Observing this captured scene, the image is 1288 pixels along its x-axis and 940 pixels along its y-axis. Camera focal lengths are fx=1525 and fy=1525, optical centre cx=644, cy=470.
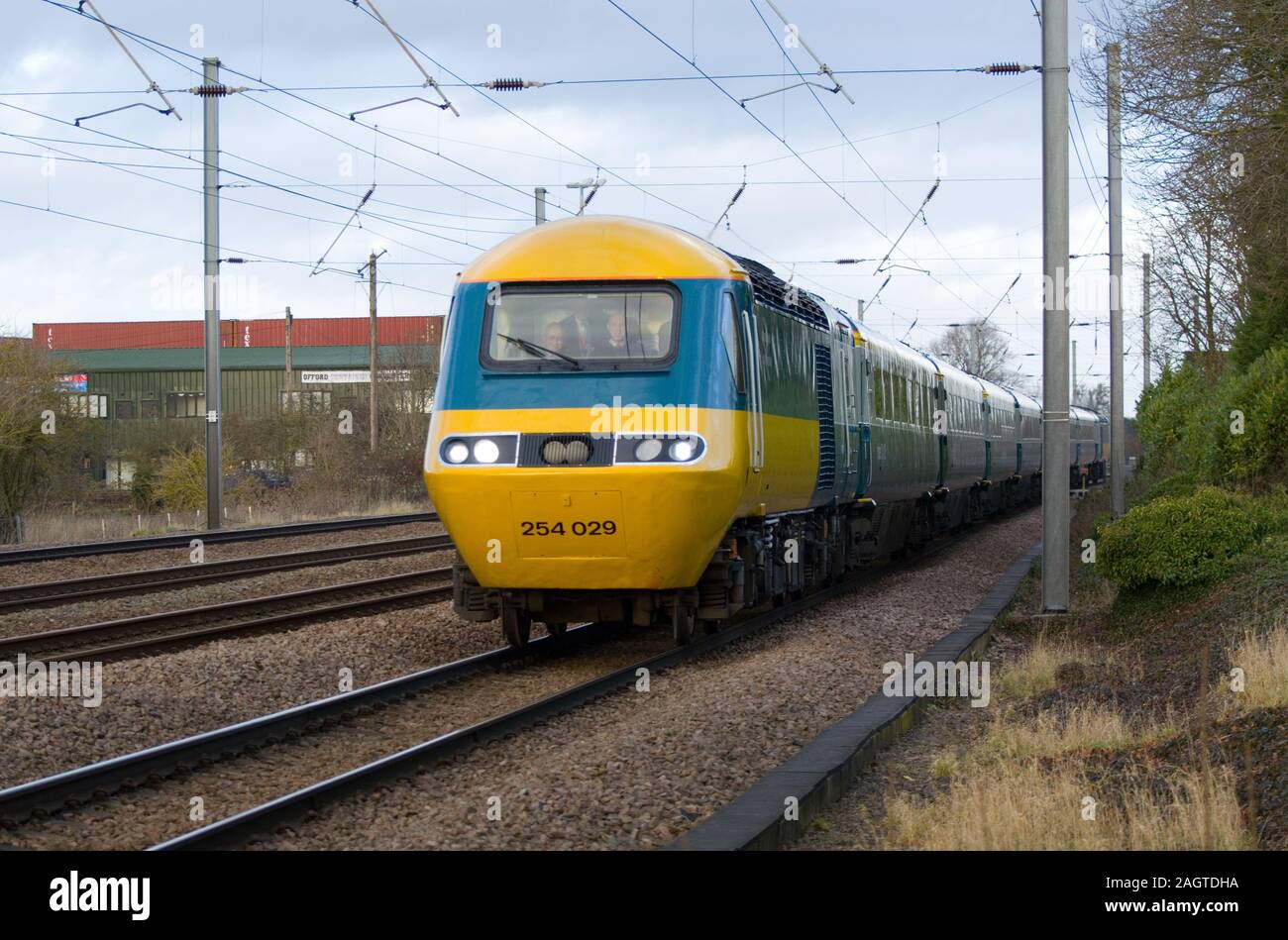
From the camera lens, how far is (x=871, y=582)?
20672mm

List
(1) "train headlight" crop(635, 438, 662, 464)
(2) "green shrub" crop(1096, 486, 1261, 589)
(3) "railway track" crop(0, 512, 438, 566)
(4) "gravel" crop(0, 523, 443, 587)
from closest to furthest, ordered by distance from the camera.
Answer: (1) "train headlight" crop(635, 438, 662, 464)
(2) "green shrub" crop(1096, 486, 1261, 589)
(4) "gravel" crop(0, 523, 443, 587)
(3) "railway track" crop(0, 512, 438, 566)

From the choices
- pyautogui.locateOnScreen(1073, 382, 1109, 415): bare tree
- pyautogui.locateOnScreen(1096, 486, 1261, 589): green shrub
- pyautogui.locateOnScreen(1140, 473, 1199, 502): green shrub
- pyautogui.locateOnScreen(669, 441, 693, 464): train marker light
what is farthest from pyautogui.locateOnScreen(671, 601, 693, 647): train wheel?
pyautogui.locateOnScreen(1073, 382, 1109, 415): bare tree

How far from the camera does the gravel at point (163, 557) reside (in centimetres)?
2030

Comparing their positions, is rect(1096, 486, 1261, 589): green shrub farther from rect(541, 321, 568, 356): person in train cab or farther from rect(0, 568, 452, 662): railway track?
rect(0, 568, 452, 662): railway track

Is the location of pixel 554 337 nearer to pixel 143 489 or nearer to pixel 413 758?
pixel 413 758

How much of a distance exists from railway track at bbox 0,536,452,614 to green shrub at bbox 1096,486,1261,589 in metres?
10.9

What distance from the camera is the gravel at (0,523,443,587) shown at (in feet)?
66.6

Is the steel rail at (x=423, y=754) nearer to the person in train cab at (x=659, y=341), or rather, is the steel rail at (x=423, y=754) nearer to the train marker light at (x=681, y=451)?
the train marker light at (x=681, y=451)

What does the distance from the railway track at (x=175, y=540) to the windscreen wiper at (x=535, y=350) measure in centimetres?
1188

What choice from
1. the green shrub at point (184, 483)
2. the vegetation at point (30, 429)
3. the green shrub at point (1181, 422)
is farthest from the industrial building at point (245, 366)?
the green shrub at point (1181, 422)

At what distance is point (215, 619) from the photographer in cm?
1563

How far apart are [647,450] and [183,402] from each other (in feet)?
231

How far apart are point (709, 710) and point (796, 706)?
719 mm
